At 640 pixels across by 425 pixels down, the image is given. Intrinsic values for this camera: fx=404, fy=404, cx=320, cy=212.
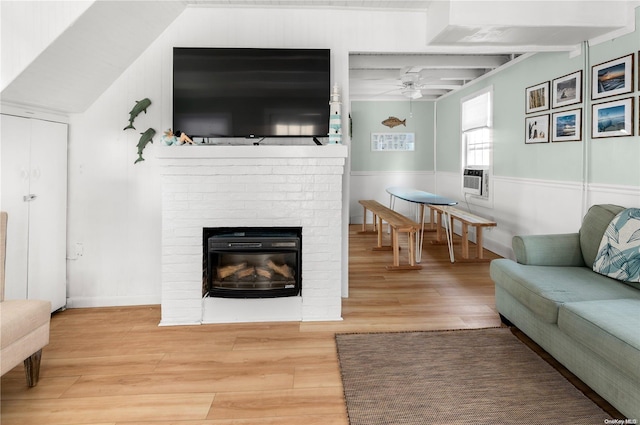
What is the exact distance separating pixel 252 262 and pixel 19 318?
150cm

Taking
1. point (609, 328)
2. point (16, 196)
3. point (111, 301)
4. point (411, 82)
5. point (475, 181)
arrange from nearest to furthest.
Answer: point (609, 328) → point (16, 196) → point (111, 301) → point (411, 82) → point (475, 181)

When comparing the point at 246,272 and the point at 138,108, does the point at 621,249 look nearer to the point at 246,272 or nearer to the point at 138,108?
the point at 246,272

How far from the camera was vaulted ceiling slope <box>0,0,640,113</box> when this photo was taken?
2.62 metres

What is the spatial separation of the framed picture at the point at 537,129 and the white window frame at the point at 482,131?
3.03ft

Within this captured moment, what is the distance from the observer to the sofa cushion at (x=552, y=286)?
2.28 metres

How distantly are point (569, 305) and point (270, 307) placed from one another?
1.99 meters

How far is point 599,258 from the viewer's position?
8.84 feet

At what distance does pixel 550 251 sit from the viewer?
2.92 metres

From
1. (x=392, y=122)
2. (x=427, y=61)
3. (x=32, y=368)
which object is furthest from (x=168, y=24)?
(x=392, y=122)

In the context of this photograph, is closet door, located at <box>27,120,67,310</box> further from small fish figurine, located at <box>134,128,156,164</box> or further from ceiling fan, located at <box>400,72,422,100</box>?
ceiling fan, located at <box>400,72,422,100</box>

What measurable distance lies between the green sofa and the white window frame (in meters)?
2.72

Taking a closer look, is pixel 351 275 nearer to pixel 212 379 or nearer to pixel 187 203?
pixel 187 203

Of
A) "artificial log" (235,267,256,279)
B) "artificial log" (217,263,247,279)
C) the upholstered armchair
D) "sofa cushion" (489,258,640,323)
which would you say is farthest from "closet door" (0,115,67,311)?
"sofa cushion" (489,258,640,323)

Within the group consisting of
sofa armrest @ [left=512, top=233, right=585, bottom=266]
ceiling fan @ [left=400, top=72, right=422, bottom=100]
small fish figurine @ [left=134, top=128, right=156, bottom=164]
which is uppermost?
ceiling fan @ [left=400, top=72, right=422, bottom=100]
